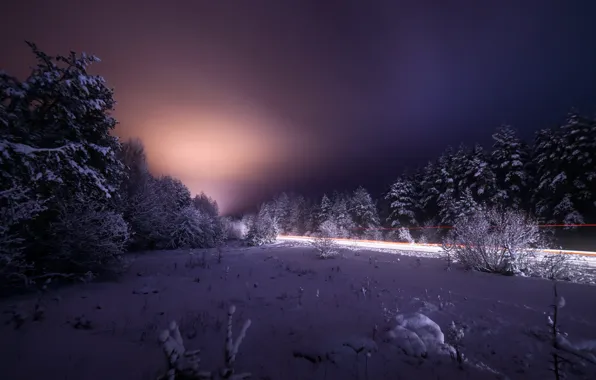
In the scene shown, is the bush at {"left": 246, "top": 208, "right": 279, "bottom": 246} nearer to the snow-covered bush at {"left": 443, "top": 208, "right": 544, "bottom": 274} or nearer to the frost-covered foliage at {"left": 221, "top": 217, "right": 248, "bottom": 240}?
the frost-covered foliage at {"left": 221, "top": 217, "right": 248, "bottom": 240}

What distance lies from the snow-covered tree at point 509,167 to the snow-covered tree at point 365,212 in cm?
1860

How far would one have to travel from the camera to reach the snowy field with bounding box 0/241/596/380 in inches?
151

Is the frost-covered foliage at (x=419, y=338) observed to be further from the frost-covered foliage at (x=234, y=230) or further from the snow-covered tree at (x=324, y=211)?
the snow-covered tree at (x=324, y=211)

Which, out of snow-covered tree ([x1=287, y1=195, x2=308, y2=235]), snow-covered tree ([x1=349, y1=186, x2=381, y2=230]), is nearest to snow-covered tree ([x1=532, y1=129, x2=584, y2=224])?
snow-covered tree ([x1=349, y1=186, x2=381, y2=230])

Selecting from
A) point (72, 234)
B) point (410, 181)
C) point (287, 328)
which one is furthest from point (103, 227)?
point (410, 181)

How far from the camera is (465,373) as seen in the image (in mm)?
4133

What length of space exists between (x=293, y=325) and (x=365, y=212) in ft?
131

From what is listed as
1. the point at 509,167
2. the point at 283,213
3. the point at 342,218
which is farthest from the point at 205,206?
the point at 509,167

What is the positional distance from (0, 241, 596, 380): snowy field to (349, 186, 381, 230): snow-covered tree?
3397cm

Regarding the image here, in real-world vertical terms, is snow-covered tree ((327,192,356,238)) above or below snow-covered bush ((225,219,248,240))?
above

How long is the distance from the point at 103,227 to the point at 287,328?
7.79m

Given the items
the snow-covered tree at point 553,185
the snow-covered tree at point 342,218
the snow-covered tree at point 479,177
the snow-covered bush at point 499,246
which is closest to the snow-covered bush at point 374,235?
the snow-covered tree at point 342,218

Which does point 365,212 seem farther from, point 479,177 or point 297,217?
point 297,217

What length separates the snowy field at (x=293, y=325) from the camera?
383cm
